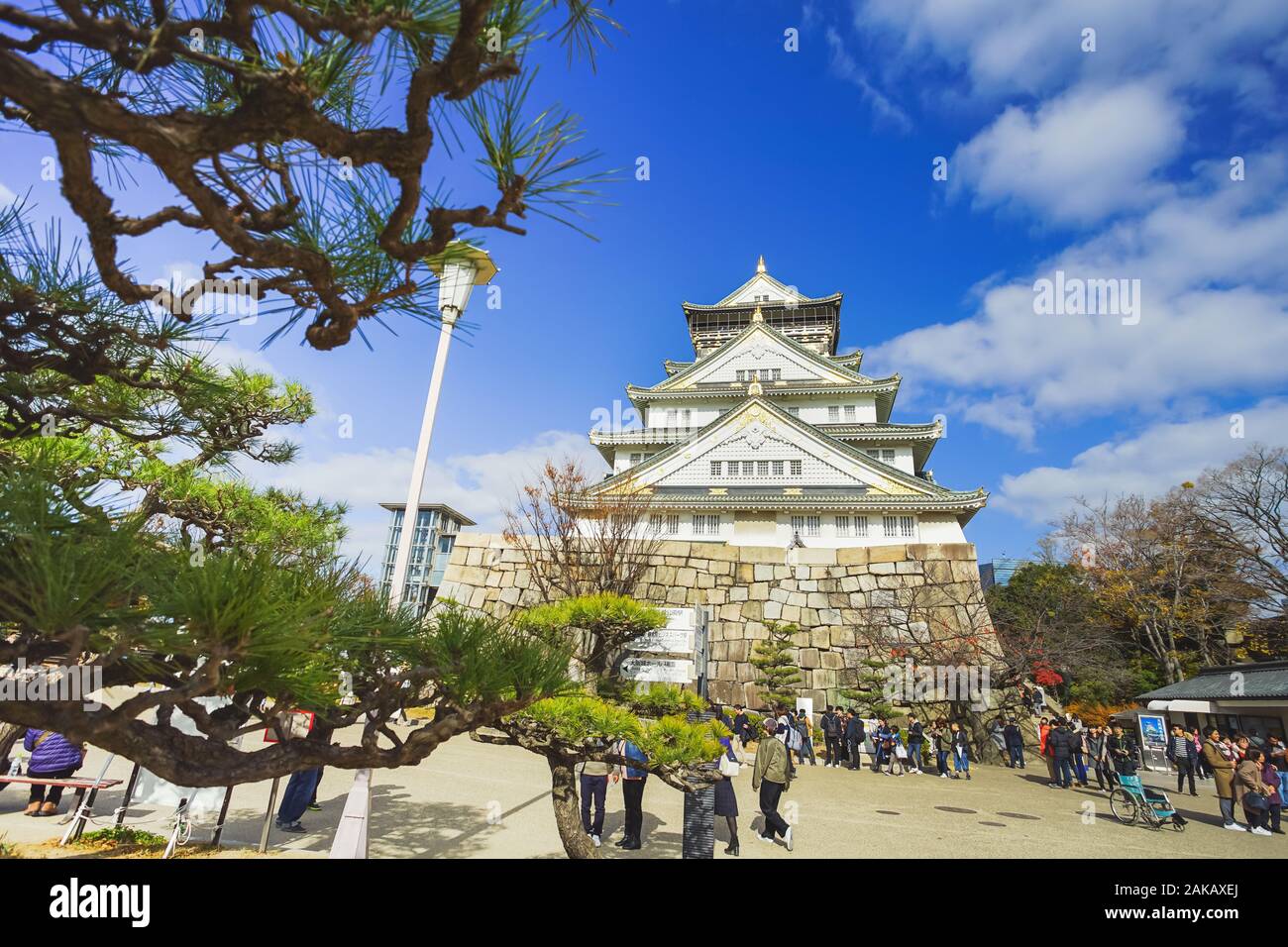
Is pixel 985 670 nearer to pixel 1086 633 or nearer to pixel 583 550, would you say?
pixel 1086 633

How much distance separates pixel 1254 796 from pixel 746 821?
771 cm

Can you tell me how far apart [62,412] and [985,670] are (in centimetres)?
1873

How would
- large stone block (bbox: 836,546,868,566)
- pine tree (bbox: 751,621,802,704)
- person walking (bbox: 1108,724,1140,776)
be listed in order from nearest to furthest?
person walking (bbox: 1108,724,1140,776) → pine tree (bbox: 751,621,802,704) → large stone block (bbox: 836,546,868,566)

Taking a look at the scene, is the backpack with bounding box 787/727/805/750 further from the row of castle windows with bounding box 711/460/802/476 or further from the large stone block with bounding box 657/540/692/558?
the row of castle windows with bounding box 711/460/802/476

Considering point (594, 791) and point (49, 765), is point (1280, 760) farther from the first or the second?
point (49, 765)

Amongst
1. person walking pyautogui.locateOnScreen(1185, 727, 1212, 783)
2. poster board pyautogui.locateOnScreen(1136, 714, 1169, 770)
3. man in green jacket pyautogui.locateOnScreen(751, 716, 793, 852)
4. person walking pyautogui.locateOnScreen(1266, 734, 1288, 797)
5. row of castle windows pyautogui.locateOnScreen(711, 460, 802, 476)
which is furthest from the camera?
row of castle windows pyautogui.locateOnScreen(711, 460, 802, 476)

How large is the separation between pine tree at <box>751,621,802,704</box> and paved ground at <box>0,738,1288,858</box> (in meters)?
5.03

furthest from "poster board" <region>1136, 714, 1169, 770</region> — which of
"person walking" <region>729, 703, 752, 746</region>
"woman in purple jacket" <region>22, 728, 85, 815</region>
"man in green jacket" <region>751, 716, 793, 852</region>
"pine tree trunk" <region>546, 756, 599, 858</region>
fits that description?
"woman in purple jacket" <region>22, 728, 85, 815</region>

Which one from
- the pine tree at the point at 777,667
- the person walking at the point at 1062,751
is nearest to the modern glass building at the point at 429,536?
the pine tree at the point at 777,667

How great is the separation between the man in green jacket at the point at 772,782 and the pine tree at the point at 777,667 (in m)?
9.94

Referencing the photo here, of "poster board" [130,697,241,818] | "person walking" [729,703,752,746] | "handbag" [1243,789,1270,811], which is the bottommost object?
"person walking" [729,703,752,746]

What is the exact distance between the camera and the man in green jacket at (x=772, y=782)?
7051 mm

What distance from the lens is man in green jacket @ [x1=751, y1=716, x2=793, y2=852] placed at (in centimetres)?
705

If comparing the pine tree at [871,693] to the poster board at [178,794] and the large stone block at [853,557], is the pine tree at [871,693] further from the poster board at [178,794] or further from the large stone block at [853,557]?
the poster board at [178,794]
